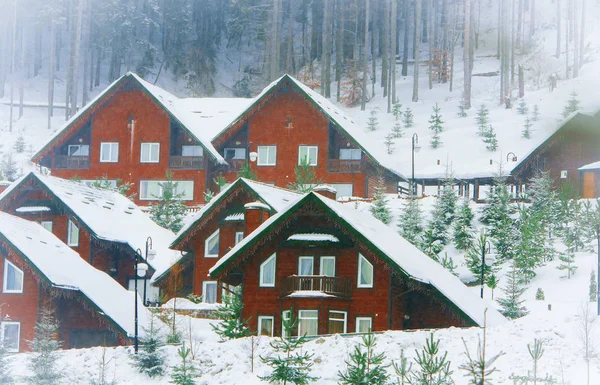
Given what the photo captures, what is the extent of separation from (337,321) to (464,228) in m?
14.8

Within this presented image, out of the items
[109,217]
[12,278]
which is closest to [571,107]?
[109,217]

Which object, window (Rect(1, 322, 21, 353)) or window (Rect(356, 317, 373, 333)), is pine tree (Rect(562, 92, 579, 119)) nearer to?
window (Rect(356, 317, 373, 333))

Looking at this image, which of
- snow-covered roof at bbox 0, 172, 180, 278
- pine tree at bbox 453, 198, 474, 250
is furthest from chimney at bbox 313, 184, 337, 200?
pine tree at bbox 453, 198, 474, 250

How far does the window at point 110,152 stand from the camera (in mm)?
57812

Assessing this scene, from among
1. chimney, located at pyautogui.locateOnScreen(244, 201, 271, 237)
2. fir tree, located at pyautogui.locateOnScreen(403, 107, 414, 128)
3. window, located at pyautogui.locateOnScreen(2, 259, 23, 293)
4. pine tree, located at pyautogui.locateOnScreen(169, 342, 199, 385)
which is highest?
fir tree, located at pyautogui.locateOnScreen(403, 107, 414, 128)

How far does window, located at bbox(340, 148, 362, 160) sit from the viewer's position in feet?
187

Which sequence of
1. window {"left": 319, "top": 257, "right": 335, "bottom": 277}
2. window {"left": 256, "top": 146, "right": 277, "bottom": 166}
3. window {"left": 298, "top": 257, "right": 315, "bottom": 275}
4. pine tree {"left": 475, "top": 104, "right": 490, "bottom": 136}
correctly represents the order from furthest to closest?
pine tree {"left": 475, "top": 104, "right": 490, "bottom": 136}, window {"left": 256, "top": 146, "right": 277, "bottom": 166}, window {"left": 298, "top": 257, "right": 315, "bottom": 275}, window {"left": 319, "top": 257, "right": 335, "bottom": 277}

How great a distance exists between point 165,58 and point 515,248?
63.2 metres

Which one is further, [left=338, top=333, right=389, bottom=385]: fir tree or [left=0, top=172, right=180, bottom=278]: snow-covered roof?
[left=0, top=172, right=180, bottom=278]: snow-covered roof

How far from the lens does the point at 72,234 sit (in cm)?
4316

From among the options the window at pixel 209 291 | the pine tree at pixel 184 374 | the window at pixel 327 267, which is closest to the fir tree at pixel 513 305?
the window at pixel 327 267

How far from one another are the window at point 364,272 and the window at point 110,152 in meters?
28.1

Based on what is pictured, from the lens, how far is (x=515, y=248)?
43.2 m

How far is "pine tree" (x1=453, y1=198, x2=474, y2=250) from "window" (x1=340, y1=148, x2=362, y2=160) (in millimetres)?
9834
